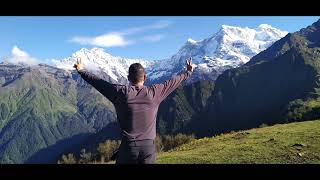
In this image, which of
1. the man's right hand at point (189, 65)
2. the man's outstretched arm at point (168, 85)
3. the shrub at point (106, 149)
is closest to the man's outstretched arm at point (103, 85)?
the man's outstretched arm at point (168, 85)

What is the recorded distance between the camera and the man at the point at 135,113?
21.9ft

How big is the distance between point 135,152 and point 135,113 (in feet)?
1.56

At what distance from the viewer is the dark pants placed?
6648mm

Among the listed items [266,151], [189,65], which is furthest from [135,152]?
[266,151]

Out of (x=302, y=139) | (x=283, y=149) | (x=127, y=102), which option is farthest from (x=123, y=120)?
(x=302, y=139)

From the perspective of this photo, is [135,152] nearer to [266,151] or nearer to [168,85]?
[168,85]

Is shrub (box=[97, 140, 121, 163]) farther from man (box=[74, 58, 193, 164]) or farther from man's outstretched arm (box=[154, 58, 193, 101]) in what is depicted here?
man (box=[74, 58, 193, 164])

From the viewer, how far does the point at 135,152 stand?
6.66 m

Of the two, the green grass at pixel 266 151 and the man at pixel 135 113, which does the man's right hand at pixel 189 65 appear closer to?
the man at pixel 135 113

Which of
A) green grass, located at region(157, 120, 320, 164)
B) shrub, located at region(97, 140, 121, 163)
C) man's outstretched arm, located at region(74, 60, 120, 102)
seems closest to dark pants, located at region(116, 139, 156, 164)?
man's outstretched arm, located at region(74, 60, 120, 102)
